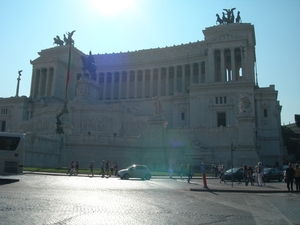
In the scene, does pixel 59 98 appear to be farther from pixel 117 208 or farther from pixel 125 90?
pixel 117 208

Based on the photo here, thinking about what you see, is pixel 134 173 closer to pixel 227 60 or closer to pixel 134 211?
pixel 134 211

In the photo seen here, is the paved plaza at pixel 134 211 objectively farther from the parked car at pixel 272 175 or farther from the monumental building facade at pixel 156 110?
the parked car at pixel 272 175

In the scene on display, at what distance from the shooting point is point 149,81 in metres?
94.3

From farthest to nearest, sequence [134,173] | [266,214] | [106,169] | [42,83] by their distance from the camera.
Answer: [42,83], [106,169], [134,173], [266,214]

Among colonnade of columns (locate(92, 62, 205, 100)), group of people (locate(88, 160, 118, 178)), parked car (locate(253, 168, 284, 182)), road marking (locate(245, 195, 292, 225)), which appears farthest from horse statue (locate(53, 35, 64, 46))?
road marking (locate(245, 195, 292, 225))

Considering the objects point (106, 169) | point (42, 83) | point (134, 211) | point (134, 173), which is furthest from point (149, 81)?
point (134, 211)

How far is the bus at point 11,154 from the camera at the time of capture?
20.7m

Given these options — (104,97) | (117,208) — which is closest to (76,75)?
(104,97)

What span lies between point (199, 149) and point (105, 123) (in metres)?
22.0

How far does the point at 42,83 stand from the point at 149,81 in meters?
30.4

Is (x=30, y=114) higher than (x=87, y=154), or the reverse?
(x=30, y=114)

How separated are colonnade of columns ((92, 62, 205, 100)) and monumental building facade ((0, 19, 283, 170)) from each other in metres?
0.30

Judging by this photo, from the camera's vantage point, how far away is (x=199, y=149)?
136 feet

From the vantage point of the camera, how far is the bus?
20.7 metres
